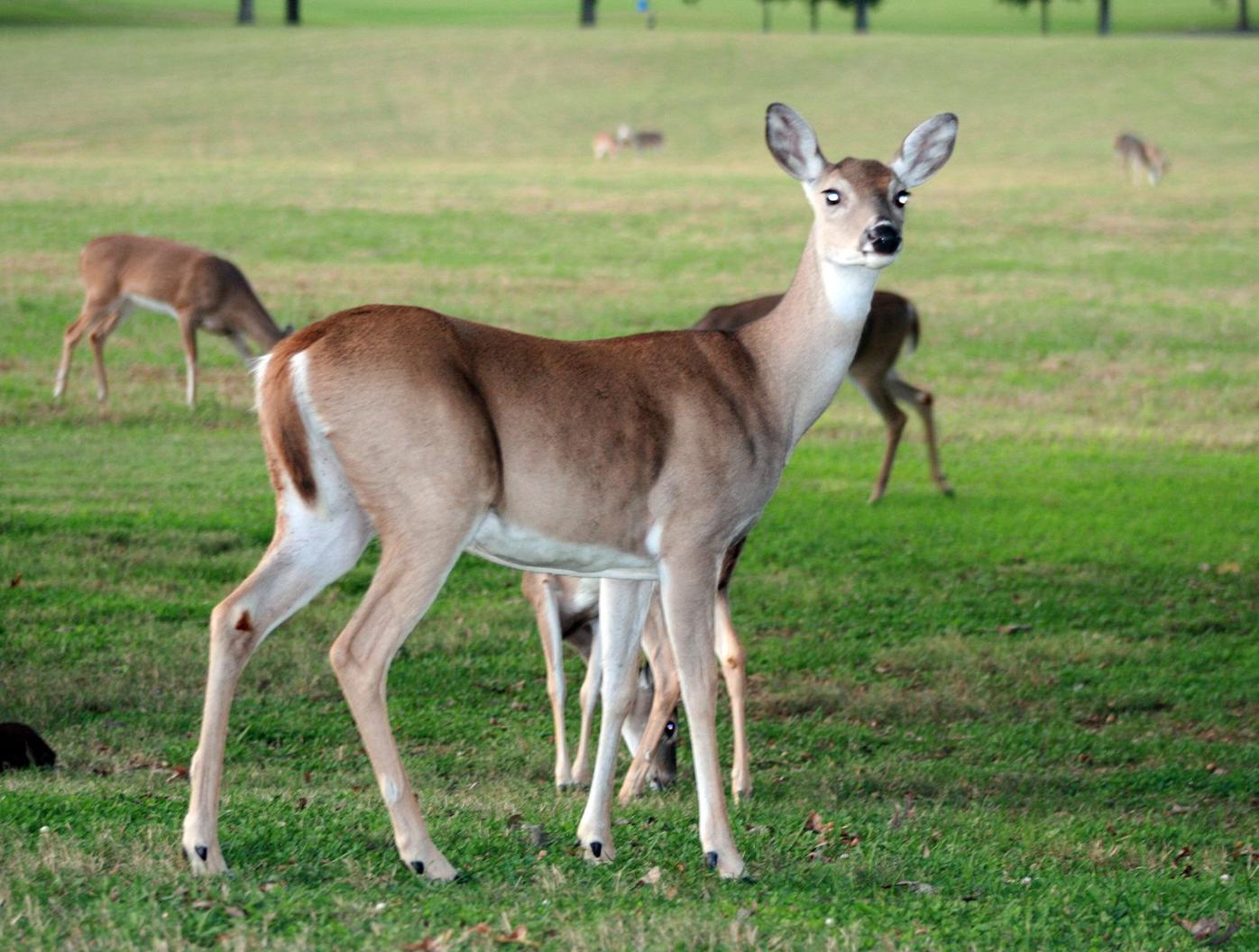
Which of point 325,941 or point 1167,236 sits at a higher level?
point 325,941

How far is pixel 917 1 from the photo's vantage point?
319 feet

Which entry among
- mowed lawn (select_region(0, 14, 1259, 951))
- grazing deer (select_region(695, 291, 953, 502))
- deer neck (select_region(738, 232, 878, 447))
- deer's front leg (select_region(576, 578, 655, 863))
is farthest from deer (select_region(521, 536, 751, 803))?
grazing deer (select_region(695, 291, 953, 502))

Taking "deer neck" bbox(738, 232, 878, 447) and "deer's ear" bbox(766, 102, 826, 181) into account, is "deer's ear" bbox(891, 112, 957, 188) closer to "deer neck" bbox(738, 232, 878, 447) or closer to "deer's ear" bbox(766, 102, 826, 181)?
"deer's ear" bbox(766, 102, 826, 181)

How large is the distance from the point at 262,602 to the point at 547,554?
82 centimetres

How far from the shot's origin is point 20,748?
273 inches

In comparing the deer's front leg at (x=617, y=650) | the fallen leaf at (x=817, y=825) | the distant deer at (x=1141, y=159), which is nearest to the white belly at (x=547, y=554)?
the deer's front leg at (x=617, y=650)

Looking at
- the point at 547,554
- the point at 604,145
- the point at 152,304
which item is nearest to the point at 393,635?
the point at 547,554

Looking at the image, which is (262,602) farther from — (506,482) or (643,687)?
(643,687)

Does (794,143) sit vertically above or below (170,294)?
above

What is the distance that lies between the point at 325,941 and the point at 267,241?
2247 cm

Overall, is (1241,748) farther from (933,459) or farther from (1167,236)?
(1167,236)

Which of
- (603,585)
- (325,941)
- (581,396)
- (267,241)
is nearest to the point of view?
(325,941)

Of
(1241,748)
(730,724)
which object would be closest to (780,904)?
(730,724)

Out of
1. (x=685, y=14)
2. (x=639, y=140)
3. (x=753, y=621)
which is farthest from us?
(x=685, y=14)
